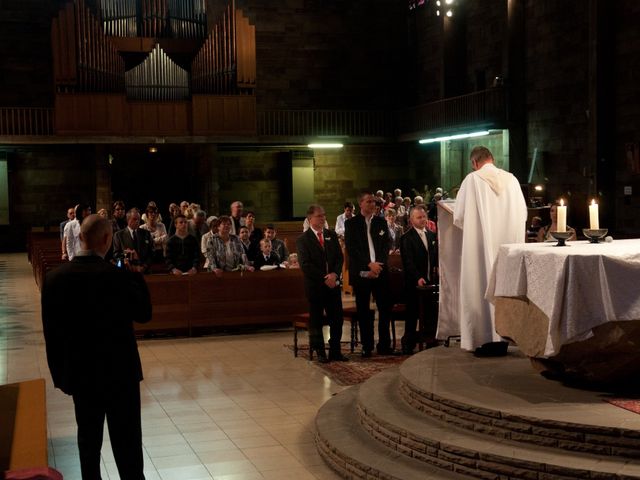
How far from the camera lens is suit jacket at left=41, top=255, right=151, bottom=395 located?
4.44 m

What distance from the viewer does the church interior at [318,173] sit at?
17.3 feet

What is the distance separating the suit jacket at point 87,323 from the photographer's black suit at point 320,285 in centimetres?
446

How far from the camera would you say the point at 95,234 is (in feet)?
14.6

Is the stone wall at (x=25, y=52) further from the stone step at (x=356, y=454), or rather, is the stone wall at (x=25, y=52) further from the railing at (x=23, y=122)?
the stone step at (x=356, y=454)

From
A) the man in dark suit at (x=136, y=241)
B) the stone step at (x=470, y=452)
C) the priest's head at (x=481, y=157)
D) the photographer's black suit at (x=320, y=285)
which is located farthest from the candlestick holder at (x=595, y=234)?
the man in dark suit at (x=136, y=241)

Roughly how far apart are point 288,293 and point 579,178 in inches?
363

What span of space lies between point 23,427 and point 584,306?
325 centimetres

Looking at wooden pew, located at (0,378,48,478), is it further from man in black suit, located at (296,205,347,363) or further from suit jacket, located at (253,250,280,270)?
suit jacket, located at (253,250,280,270)

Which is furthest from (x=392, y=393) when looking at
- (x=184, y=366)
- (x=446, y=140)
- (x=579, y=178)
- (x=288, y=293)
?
(x=446, y=140)

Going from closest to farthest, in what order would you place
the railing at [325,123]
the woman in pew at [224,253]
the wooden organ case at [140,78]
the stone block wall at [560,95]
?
1. the woman in pew at [224,253]
2. the stone block wall at [560,95]
3. the wooden organ case at [140,78]
4. the railing at [325,123]

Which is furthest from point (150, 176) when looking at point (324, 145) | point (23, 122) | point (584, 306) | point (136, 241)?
point (584, 306)

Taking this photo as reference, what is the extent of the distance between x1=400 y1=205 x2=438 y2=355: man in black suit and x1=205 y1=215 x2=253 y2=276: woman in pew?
285cm

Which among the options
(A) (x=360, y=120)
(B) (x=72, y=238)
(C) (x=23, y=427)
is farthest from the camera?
(A) (x=360, y=120)

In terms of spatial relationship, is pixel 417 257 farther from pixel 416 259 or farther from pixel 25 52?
pixel 25 52
